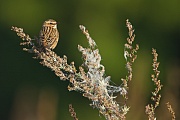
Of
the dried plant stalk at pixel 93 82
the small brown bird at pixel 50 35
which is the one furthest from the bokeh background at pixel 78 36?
the dried plant stalk at pixel 93 82

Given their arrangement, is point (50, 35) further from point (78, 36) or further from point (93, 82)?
point (78, 36)

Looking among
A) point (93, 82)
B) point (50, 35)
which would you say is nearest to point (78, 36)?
point (50, 35)

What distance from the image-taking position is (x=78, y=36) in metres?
11.0

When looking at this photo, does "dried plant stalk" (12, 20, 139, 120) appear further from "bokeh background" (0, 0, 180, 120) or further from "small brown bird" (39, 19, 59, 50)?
"bokeh background" (0, 0, 180, 120)

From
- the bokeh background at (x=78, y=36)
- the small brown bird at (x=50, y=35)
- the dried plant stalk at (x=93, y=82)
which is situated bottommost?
the dried plant stalk at (x=93, y=82)

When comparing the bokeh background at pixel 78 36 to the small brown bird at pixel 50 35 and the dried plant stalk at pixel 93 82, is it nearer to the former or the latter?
the small brown bird at pixel 50 35

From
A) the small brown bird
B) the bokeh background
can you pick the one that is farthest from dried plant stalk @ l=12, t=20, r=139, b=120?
the bokeh background

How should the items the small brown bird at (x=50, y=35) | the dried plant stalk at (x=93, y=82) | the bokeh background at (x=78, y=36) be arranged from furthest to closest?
the bokeh background at (x=78, y=36)
the small brown bird at (x=50, y=35)
the dried plant stalk at (x=93, y=82)

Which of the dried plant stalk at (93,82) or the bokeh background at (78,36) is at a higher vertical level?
the bokeh background at (78,36)

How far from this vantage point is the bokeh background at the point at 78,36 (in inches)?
428

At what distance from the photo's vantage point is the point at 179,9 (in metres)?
11.6

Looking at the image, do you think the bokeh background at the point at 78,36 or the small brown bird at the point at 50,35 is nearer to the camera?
the small brown bird at the point at 50,35

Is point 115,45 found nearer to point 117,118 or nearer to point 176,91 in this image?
point 176,91

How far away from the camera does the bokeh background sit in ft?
35.7
